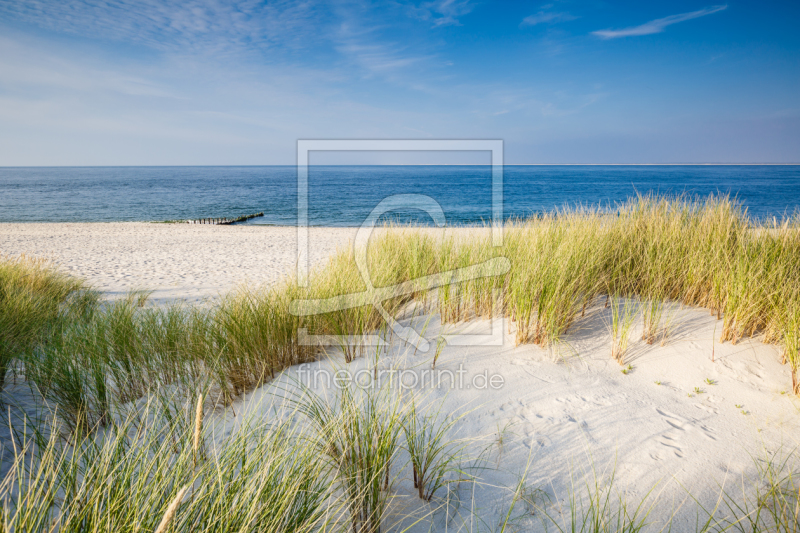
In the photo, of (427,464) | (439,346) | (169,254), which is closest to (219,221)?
(169,254)

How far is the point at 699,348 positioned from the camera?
9.71 feet

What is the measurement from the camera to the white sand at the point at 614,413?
196cm

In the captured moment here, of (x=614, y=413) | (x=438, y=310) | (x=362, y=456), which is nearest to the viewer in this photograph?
(x=362, y=456)

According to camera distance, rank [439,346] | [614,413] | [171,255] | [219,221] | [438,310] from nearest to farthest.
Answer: [614,413] < [439,346] < [438,310] < [171,255] < [219,221]

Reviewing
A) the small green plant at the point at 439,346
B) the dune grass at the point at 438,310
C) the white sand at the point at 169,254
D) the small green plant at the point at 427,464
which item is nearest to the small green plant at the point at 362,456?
the small green plant at the point at 427,464

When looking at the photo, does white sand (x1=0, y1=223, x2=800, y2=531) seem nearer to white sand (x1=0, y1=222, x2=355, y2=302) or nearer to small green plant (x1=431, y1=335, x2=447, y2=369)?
small green plant (x1=431, y1=335, x2=447, y2=369)

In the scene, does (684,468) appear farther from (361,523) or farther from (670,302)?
(670,302)

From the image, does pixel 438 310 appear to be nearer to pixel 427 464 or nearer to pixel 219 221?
pixel 427 464

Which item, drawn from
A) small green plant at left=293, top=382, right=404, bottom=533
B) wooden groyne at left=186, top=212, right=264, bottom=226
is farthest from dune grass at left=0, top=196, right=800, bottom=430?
wooden groyne at left=186, top=212, right=264, bottom=226

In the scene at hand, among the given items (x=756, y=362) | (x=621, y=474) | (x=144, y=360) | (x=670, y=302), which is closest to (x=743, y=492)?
(x=621, y=474)

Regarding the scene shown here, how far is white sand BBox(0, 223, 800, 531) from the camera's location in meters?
1.96

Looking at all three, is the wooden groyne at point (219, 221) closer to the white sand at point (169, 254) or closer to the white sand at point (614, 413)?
the white sand at point (169, 254)

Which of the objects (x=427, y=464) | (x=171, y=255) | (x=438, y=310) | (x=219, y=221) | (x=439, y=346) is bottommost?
(x=427, y=464)

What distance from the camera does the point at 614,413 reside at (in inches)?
96.0
